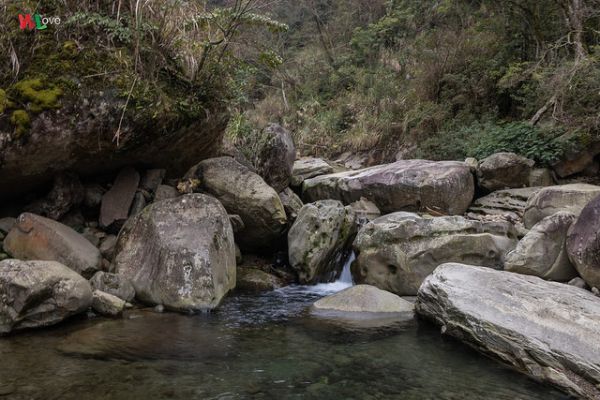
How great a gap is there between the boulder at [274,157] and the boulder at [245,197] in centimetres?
147

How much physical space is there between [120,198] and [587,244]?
20.1ft

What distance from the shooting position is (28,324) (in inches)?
200

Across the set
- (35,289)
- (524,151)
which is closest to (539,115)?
(524,151)

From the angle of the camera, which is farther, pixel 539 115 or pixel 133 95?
pixel 539 115

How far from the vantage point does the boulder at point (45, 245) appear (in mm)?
6090

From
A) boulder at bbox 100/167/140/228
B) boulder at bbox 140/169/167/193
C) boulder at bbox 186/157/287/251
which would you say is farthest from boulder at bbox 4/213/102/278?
boulder at bbox 186/157/287/251

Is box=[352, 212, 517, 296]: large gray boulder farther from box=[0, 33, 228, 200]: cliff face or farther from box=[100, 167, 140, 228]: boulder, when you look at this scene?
box=[100, 167, 140, 228]: boulder

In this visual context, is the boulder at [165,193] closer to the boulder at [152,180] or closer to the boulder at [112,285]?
the boulder at [152,180]

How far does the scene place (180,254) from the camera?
20.4 feet

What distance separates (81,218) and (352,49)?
607 inches

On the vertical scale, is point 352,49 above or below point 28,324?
above

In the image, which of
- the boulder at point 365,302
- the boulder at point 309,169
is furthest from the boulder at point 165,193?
the boulder at point 309,169

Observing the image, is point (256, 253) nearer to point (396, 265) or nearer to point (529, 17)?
point (396, 265)

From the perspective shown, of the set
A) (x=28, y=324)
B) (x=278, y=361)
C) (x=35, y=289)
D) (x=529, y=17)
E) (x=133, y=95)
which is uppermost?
(x=529, y=17)
